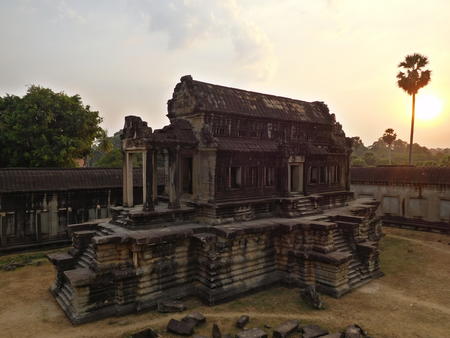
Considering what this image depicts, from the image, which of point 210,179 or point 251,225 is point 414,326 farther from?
point 210,179

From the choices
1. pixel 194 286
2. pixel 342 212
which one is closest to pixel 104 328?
pixel 194 286

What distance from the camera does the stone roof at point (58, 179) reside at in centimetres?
1872

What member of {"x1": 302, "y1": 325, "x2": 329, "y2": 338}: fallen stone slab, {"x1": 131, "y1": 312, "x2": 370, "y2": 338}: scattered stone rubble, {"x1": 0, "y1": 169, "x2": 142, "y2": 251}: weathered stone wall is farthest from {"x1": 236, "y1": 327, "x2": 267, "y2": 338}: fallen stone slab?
{"x1": 0, "y1": 169, "x2": 142, "y2": 251}: weathered stone wall

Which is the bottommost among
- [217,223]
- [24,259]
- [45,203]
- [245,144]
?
[24,259]

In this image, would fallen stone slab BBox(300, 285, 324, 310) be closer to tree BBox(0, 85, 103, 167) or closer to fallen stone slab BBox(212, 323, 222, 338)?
fallen stone slab BBox(212, 323, 222, 338)

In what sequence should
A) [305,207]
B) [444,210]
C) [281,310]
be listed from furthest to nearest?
[444,210]
[305,207]
[281,310]

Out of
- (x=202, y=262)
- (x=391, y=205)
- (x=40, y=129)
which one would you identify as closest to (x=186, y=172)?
(x=202, y=262)

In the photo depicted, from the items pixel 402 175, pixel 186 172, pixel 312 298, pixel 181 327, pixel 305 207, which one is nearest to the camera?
pixel 181 327

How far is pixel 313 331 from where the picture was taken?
9.91m

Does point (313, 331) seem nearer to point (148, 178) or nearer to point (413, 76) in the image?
point (148, 178)

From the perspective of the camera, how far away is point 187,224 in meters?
14.3

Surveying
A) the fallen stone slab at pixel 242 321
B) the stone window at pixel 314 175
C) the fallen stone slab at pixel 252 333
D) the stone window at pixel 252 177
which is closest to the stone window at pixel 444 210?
the stone window at pixel 314 175

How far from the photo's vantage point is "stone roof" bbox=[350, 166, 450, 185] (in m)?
25.3

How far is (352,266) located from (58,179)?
1824 cm
